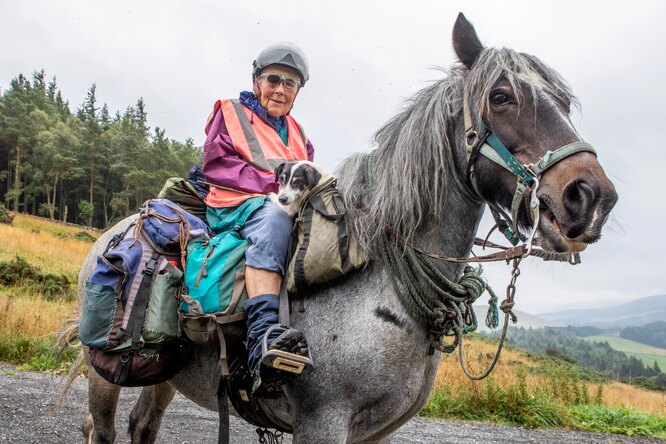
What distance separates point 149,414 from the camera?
4031 millimetres

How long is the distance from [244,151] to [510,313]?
1.80 metres

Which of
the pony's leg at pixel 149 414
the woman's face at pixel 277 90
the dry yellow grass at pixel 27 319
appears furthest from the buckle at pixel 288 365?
the dry yellow grass at pixel 27 319

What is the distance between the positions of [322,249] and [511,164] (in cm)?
98

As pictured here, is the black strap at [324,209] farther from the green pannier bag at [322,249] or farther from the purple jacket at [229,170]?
the purple jacket at [229,170]

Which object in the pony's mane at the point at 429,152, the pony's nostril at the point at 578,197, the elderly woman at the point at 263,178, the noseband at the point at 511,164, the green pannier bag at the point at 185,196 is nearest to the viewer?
the pony's nostril at the point at 578,197

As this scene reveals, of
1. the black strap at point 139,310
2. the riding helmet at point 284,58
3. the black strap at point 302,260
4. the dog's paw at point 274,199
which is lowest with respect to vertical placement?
the black strap at point 139,310

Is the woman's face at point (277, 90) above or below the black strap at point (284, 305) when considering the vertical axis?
above

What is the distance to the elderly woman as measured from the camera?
2.37 meters

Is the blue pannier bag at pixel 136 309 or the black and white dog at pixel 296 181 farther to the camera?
the blue pannier bag at pixel 136 309

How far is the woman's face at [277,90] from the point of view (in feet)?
10.7

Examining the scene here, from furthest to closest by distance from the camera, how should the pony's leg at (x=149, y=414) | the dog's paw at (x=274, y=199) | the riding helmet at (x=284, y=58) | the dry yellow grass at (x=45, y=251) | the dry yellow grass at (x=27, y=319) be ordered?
the dry yellow grass at (x=45, y=251) < the dry yellow grass at (x=27, y=319) < the pony's leg at (x=149, y=414) < the riding helmet at (x=284, y=58) < the dog's paw at (x=274, y=199)

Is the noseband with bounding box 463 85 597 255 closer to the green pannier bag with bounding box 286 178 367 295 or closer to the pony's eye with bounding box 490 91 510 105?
the pony's eye with bounding box 490 91 510 105

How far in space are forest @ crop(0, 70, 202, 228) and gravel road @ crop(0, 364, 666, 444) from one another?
140 feet

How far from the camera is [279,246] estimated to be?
2.64m
